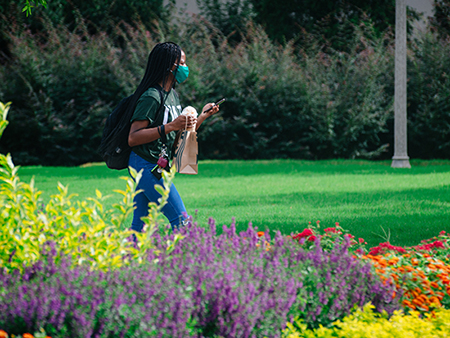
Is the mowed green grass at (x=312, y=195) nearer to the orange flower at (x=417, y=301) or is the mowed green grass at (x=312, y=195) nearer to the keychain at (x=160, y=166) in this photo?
the keychain at (x=160, y=166)

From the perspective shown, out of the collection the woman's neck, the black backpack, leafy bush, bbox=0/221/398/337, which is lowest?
leafy bush, bbox=0/221/398/337

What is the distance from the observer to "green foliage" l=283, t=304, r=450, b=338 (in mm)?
2674

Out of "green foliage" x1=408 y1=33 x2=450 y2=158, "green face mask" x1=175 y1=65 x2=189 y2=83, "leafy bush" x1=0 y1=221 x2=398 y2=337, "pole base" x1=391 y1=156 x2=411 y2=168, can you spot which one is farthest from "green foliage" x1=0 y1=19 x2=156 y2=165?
"leafy bush" x1=0 y1=221 x2=398 y2=337

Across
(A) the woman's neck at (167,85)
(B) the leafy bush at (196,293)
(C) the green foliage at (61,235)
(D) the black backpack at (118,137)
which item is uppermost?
(A) the woman's neck at (167,85)

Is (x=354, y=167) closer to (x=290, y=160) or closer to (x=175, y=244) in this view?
(x=290, y=160)

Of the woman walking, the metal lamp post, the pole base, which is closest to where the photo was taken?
the woman walking

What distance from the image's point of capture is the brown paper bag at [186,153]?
148 inches

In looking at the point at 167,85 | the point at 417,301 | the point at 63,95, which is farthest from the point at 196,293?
the point at 63,95

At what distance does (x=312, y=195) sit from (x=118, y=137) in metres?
6.09

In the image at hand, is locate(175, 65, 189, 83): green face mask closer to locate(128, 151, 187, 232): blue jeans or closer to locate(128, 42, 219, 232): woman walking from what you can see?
locate(128, 42, 219, 232): woman walking

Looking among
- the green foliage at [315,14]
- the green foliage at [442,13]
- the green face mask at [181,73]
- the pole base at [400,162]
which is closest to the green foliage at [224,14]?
the green foliage at [315,14]

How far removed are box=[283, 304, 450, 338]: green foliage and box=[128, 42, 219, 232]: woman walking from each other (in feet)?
4.73

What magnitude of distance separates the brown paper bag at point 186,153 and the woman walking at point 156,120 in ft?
0.32

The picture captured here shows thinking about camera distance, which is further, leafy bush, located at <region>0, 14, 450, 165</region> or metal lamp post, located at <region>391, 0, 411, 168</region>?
leafy bush, located at <region>0, 14, 450, 165</region>
